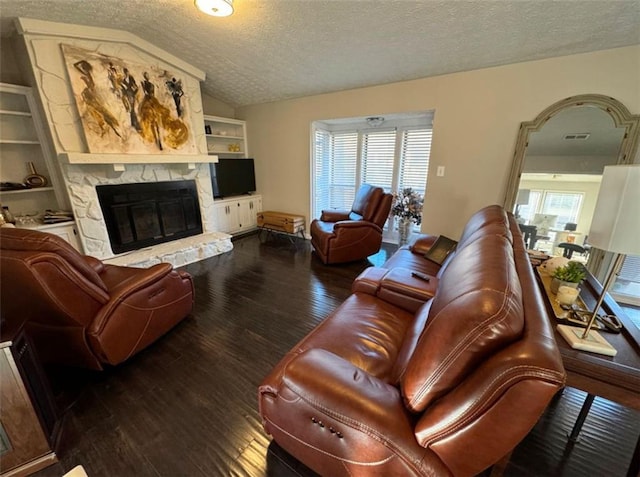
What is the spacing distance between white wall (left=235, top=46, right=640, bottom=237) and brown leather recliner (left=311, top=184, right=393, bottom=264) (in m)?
0.65

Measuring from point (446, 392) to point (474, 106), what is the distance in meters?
3.29

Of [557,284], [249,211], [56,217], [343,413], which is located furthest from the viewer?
[249,211]

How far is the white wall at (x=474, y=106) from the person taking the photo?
92.9 inches

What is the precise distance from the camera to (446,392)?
78 centimetres

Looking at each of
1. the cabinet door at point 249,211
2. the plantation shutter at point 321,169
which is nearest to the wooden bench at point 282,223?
the cabinet door at point 249,211

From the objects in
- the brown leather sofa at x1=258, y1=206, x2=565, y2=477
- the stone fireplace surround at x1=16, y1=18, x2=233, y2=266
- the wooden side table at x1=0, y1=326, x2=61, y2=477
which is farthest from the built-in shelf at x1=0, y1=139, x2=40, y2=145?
the brown leather sofa at x1=258, y1=206, x2=565, y2=477

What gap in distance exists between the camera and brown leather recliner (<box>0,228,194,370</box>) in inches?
50.6

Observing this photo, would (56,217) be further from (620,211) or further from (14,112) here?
(620,211)

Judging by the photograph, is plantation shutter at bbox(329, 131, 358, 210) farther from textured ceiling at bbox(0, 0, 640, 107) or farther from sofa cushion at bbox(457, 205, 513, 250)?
sofa cushion at bbox(457, 205, 513, 250)

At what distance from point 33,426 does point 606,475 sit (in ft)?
8.90

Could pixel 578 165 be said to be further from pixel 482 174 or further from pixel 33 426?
pixel 33 426

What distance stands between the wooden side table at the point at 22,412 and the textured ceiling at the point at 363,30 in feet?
9.59

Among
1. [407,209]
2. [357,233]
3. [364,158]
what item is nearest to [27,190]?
[357,233]

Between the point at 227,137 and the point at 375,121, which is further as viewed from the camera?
the point at 227,137
